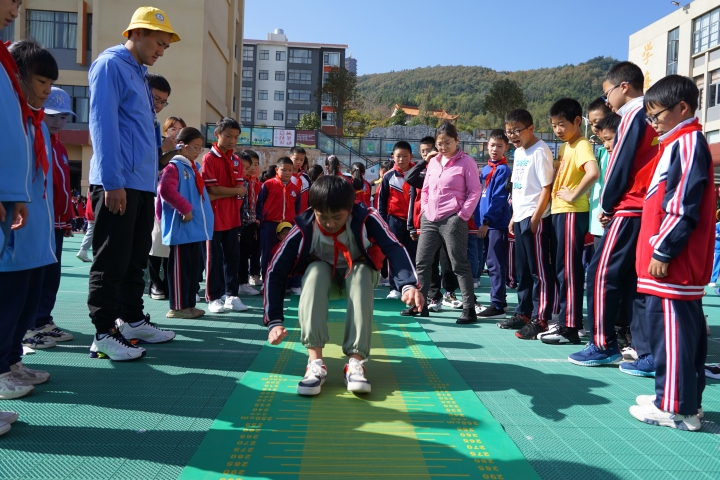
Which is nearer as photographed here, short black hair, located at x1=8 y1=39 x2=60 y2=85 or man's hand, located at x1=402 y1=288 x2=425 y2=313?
man's hand, located at x1=402 y1=288 x2=425 y2=313

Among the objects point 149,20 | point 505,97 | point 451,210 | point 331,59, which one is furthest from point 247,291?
point 331,59

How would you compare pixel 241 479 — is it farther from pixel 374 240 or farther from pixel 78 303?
pixel 78 303

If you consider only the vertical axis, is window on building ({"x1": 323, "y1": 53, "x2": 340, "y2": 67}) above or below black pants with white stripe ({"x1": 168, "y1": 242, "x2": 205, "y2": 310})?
above

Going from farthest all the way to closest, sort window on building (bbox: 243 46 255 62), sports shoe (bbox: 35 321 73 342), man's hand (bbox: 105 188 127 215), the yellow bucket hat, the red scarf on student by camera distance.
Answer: window on building (bbox: 243 46 255 62)
sports shoe (bbox: 35 321 73 342)
the yellow bucket hat
man's hand (bbox: 105 188 127 215)
the red scarf on student

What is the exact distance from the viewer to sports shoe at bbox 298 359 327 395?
Answer: 3151mm

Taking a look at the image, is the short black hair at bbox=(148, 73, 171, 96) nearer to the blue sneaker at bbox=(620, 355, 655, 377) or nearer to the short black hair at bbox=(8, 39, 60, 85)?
the short black hair at bbox=(8, 39, 60, 85)

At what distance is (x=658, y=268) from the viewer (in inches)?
111

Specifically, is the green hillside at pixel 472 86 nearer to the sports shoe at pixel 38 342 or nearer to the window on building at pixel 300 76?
the window on building at pixel 300 76

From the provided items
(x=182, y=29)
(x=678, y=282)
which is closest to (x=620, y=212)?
(x=678, y=282)

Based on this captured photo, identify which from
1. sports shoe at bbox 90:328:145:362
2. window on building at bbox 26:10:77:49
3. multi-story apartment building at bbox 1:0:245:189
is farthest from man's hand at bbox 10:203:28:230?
window on building at bbox 26:10:77:49

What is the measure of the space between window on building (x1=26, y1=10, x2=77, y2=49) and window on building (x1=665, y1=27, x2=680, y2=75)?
130ft

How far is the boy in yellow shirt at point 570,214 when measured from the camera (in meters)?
4.60

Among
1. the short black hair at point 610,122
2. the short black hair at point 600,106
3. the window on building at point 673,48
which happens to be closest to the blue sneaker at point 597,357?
the short black hair at point 610,122

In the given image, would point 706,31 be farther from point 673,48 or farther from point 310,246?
point 310,246
